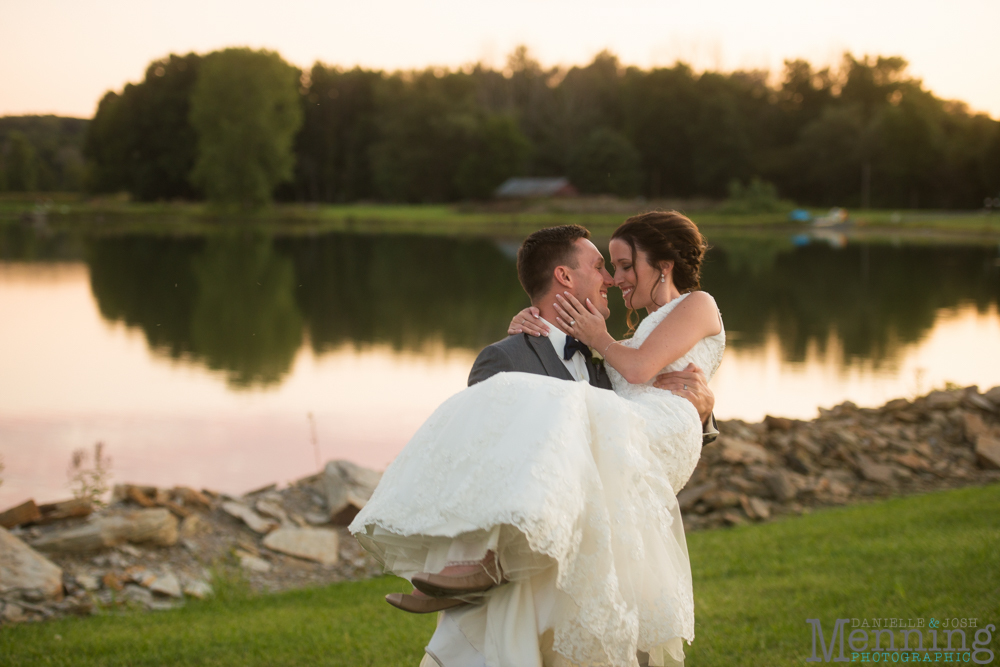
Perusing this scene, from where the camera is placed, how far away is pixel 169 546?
7.15 metres

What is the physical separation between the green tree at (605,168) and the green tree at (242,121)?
25113 mm

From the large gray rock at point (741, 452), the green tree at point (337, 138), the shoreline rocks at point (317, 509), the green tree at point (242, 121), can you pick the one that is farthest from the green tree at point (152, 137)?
the large gray rock at point (741, 452)

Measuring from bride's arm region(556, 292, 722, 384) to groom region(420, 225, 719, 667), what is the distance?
7cm

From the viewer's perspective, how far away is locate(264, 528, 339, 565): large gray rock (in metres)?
7.36

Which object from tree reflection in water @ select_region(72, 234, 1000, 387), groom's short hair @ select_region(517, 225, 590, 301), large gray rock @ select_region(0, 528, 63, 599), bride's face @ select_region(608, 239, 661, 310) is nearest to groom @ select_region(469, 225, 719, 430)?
groom's short hair @ select_region(517, 225, 590, 301)

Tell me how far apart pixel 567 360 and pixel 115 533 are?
520cm

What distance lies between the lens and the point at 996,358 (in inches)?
691

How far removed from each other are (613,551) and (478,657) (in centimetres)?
60

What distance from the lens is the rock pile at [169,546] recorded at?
611cm

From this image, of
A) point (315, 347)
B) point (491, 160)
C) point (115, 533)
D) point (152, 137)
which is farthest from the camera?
point (152, 137)

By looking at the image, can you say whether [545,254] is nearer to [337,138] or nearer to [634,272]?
[634,272]

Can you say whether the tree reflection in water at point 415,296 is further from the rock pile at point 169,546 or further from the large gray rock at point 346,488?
the rock pile at point 169,546

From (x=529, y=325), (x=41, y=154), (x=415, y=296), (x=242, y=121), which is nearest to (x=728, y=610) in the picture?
(x=529, y=325)

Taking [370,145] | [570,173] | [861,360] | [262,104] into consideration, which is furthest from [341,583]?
[370,145]
